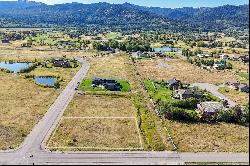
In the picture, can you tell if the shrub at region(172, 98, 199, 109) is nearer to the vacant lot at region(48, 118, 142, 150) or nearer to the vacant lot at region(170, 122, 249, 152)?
the vacant lot at region(170, 122, 249, 152)

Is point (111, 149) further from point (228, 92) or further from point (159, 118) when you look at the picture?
point (228, 92)

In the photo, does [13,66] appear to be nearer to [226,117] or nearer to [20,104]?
[20,104]

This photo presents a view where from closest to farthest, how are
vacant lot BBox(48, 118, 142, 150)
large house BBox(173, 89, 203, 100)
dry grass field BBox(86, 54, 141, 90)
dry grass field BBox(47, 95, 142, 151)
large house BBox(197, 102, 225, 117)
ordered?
1. vacant lot BBox(48, 118, 142, 150)
2. dry grass field BBox(47, 95, 142, 151)
3. large house BBox(197, 102, 225, 117)
4. large house BBox(173, 89, 203, 100)
5. dry grass field BBox(86, 54, 141, 90)

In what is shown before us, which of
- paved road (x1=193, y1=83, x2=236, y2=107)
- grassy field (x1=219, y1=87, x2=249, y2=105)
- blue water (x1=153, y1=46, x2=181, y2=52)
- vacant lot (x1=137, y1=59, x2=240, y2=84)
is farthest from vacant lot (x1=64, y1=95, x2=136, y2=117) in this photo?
blue water (x1=153, y1=46, x2=181, y2=52)

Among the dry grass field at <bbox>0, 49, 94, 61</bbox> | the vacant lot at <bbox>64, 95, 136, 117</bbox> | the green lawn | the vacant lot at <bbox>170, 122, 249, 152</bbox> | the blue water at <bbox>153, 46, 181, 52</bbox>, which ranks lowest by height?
the vacant lot at <bbox>170, 122, 249, 152</bbox>

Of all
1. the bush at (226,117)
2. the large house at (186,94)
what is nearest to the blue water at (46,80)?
the large house at (186,94)

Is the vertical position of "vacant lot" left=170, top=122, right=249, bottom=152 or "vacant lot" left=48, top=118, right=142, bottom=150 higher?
"vacant lot" left=48, top=118, right=142, bottom=150

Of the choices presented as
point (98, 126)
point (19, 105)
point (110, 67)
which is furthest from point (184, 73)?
point (98, 126)
